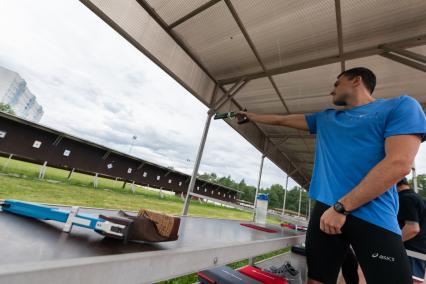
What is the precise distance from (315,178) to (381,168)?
0.37m

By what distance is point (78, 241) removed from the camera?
70cm

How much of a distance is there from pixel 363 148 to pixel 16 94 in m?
80.7

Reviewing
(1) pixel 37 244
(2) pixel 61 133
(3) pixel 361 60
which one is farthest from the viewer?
(2) pixel 61 133

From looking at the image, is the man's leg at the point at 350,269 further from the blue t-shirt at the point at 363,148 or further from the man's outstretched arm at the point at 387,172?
the man's outstretched arm at the point at 387,172

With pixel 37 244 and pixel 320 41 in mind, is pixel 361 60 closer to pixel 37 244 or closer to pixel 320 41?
pixel 320 41

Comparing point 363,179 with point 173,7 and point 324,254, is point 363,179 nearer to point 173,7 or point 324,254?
point 324,254

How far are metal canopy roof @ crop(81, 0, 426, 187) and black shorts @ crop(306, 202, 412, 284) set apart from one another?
97.5 inches

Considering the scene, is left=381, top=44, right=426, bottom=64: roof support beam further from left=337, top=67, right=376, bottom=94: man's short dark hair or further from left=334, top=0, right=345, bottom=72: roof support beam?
left=337, top=67, right=376, bottom=94: man's short dark hair

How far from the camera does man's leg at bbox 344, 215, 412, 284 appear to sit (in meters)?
0.74

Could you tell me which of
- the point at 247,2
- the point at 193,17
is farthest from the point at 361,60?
the point at 193,17

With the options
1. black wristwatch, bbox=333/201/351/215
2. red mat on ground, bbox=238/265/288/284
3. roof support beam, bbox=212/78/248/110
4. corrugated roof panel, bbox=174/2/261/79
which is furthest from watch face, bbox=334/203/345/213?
roof support beam, bbox=212/78/248/110

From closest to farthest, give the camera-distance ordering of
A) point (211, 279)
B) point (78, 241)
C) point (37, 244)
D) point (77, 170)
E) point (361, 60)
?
point (37, 244), point (78, 241), point (211, 279), point (361, 60), point (77, 170)

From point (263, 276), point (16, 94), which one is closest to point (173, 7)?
point (263, 276)

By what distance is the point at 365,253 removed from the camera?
803 millimetres
